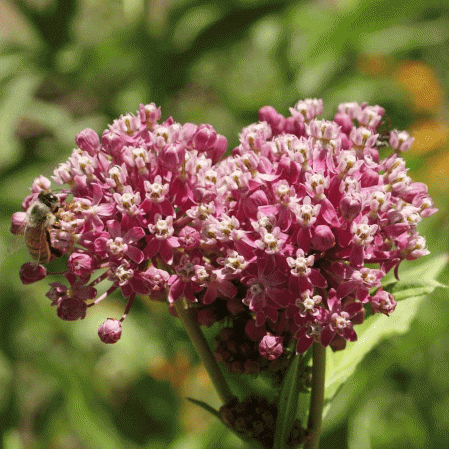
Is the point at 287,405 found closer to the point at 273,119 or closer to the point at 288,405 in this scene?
the point at 288,405

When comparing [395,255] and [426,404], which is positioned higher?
[395,255]

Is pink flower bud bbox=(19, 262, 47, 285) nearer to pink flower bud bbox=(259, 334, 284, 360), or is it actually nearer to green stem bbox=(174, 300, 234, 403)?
green stem bbox=(174, 300, 234, 403)

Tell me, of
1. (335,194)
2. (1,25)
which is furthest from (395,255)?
(1,25)

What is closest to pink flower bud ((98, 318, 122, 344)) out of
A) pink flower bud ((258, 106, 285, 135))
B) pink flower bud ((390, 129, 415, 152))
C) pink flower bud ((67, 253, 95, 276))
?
pink flower bud ((67, 253, 95, 276))

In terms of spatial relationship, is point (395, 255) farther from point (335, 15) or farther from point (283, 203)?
point (335, 15)

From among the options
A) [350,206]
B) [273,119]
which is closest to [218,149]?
[273,119]

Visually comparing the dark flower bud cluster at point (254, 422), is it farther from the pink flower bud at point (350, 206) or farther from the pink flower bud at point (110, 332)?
the pink flower bud at point (350, 206)

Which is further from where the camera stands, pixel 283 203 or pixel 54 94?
pixel 54 94
